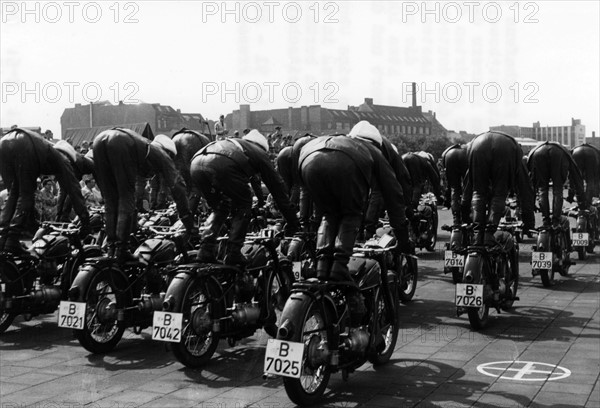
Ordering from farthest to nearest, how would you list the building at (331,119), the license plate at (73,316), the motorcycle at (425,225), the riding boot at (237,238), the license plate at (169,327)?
the building at (331,119) → the motorcycle at (425,225) → the riding boot at (237,238) → the license plate at (73,316) → the license plate at (169,327)

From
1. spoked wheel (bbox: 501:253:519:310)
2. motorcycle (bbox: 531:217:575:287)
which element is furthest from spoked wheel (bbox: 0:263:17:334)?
motorcycle (bbox: 531:217:575:287)

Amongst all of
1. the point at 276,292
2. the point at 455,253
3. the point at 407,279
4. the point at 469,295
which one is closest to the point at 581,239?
the point at 455,253

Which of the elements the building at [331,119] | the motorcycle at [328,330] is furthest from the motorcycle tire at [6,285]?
the building at [331,119]

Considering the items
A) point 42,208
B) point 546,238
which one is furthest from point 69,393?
point 42,208

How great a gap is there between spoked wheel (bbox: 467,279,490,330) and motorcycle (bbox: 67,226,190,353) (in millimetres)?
3230

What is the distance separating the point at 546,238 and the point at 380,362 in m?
5.91

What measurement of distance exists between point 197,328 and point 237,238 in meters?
1.12

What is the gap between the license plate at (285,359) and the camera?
20.4 ft

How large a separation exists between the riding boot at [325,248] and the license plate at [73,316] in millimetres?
2598

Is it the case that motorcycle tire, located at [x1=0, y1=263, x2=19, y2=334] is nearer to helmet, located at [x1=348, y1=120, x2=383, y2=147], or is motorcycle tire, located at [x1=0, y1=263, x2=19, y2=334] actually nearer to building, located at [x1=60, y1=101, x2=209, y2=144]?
helmet, located at [x1=348, y1=120, x2=383, y2=147]

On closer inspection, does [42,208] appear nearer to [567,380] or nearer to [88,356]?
[88,356]

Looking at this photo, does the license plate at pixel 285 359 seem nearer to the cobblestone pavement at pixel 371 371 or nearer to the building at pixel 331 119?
the cobblestone pavement at pixel 371 371

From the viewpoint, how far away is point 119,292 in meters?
8.98

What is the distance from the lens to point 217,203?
8.93 meters
